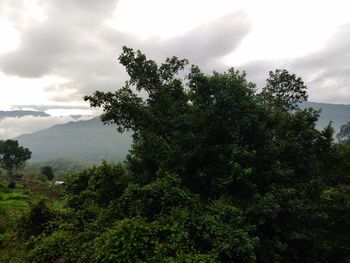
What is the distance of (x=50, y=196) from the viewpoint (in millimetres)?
56250

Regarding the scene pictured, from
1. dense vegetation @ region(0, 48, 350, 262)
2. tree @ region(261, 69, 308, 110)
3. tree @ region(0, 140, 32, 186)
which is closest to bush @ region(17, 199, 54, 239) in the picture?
dense vegetation @ region(0, 48, 350, 262)

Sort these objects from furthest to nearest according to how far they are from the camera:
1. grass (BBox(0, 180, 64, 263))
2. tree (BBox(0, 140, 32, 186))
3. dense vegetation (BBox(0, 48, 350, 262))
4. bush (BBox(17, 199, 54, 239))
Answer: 1. tree (BBox(0, 140, 32, 186))
2. bush (BBox(17, 199, 54, 239))
3. grass (BBox(0, 180, 64, 263))
4. dense vegetation (BBox(0, 48, 350, 262))

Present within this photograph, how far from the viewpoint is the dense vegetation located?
56.0ft

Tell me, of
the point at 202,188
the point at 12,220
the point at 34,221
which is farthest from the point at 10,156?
the point at 202,188

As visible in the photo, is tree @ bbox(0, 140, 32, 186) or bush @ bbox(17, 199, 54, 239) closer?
bush @ bbox(17, 199, 54, 239)

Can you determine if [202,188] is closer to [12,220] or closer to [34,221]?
[34,221]

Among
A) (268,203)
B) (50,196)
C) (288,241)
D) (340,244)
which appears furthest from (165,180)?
(50,196)

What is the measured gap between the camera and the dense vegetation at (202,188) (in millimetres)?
17078

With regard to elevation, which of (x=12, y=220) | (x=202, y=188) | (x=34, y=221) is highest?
(x=202, y=188)

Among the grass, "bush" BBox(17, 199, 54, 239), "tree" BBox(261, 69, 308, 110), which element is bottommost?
the grass

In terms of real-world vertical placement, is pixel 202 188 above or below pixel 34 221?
above

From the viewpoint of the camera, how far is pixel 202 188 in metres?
23.0

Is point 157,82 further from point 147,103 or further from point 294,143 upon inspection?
point 294,143

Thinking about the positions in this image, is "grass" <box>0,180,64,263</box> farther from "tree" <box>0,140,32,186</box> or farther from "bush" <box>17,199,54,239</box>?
"tree" <box>0,140,32,186</box>
